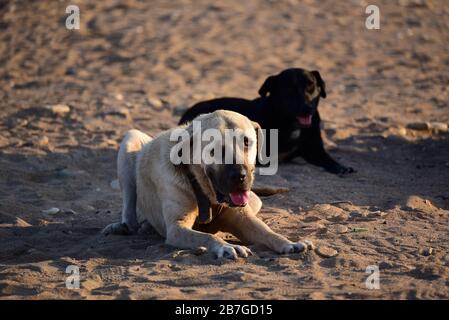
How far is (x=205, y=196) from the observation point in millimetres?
6238

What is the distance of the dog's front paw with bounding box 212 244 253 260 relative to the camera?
229 inches

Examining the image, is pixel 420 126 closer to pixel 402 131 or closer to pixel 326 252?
pixel 402 131

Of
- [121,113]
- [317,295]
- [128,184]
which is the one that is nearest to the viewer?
[317,295]

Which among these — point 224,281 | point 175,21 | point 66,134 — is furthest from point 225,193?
point 175,21

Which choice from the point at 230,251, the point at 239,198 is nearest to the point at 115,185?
the point at 239,198

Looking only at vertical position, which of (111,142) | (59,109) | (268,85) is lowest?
(111,142)

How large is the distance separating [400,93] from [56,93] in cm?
565

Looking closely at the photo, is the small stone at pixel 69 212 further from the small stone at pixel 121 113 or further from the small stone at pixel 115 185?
the small stone at pixel 121 113

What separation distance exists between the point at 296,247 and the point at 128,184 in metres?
2.03

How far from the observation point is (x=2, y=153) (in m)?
9.43

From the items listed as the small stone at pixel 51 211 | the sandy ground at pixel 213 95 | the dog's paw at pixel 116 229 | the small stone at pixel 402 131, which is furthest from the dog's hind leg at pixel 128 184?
the small stone at pixel 402 131

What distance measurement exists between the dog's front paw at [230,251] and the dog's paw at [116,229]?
1.30 m

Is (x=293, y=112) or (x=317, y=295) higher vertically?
(x=293, y=112)

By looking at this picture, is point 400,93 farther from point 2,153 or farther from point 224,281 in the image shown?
point 224,281
